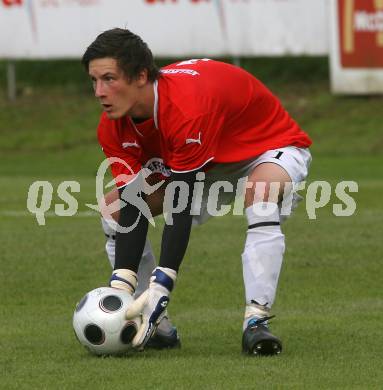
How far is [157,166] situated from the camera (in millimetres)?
7582

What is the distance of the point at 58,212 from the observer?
15.1 metres

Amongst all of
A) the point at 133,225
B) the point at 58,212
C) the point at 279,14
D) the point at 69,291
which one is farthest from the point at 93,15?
the point at 133,225

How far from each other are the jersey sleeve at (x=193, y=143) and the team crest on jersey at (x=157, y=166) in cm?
55

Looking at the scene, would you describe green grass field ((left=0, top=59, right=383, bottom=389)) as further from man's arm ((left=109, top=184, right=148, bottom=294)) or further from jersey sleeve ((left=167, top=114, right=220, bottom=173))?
jersey sleeve ((left=167, top=114, right=220, bottom=173))

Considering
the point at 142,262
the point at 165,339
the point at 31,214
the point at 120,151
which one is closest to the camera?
the point at 120,151

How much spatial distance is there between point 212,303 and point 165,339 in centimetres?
166

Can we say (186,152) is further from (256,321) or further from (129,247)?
(256,321)

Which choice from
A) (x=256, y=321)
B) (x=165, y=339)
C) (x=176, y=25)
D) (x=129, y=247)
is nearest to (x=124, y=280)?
(x=129, y=247)

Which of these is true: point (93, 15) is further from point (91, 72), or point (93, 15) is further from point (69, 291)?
point (91, 72)

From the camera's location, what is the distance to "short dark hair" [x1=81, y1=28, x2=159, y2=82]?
6.88 metres

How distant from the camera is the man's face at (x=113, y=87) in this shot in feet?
22.6

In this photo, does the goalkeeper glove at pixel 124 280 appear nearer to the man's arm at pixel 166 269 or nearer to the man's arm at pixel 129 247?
the man's arm at pixel 129 247

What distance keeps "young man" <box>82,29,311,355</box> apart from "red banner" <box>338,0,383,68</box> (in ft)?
50.6

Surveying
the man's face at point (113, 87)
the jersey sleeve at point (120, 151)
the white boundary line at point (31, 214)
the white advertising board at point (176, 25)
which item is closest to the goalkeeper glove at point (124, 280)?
the jersey sleeve at point (120, 151)
